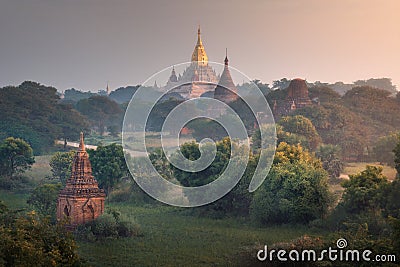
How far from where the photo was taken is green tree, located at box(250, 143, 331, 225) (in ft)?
94.6

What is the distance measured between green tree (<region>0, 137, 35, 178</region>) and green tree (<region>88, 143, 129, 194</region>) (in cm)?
478

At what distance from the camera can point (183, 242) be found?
83.0 ft

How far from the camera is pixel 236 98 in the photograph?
219ft

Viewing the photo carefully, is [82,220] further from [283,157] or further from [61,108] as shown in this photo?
[61,108]

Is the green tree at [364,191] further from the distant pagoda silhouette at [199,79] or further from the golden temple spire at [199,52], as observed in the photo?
the golden temple spire at [199,52]

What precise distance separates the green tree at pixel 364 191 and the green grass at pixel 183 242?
6.96 feet

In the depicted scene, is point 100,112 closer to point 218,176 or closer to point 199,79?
point 199,79

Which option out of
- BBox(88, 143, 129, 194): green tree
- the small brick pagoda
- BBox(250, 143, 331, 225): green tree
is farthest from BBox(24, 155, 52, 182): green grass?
BBox(250, 143, 331, 225): green tree

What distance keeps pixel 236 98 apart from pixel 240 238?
136 ft

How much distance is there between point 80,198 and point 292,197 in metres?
9.08

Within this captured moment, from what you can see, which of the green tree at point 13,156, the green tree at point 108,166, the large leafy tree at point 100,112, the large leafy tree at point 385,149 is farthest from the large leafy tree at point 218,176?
the large leafy tree at point 100,112

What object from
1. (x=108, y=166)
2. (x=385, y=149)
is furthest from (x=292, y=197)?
(x=385, y=149)

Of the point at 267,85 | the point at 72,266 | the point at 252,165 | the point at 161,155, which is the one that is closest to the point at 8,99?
the point at 161,155

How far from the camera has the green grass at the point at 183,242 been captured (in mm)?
22375
